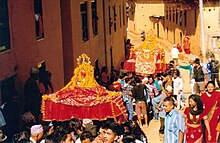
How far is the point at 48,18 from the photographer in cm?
1476

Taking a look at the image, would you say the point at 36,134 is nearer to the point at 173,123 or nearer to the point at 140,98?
the point at 173,123

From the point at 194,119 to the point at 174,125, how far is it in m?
0.40

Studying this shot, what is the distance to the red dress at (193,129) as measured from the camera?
9500 millimetres

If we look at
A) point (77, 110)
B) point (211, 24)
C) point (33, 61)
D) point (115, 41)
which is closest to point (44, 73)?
point (33, 61)

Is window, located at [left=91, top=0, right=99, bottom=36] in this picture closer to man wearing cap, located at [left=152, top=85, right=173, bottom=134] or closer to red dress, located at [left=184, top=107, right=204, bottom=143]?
man wearing cap, located at [left=152, top=85, right=173, bottom=134]

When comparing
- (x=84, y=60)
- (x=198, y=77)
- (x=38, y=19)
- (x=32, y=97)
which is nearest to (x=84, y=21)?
(x=198, y=77)

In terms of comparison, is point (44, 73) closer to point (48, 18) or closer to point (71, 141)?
point (48, 18)

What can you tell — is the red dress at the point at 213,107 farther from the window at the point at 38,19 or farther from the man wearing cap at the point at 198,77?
the man wearing cap at the point at 198,77

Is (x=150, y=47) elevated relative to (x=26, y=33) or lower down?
lower down

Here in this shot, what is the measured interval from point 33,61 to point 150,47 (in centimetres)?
625

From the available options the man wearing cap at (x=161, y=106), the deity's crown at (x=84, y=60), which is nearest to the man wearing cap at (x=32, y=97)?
the deity's crown at (x=84, y=60)

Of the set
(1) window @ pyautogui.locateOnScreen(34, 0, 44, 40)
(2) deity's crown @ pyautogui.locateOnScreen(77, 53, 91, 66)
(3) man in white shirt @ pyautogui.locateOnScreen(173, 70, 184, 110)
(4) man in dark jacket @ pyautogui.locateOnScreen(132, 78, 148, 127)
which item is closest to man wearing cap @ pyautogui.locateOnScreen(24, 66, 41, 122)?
(2) deity's crown @ pyautogui.locateOnScreen(77, 53, 91, 66)

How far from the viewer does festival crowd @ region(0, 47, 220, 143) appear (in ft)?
27.1

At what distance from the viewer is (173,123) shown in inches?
365
